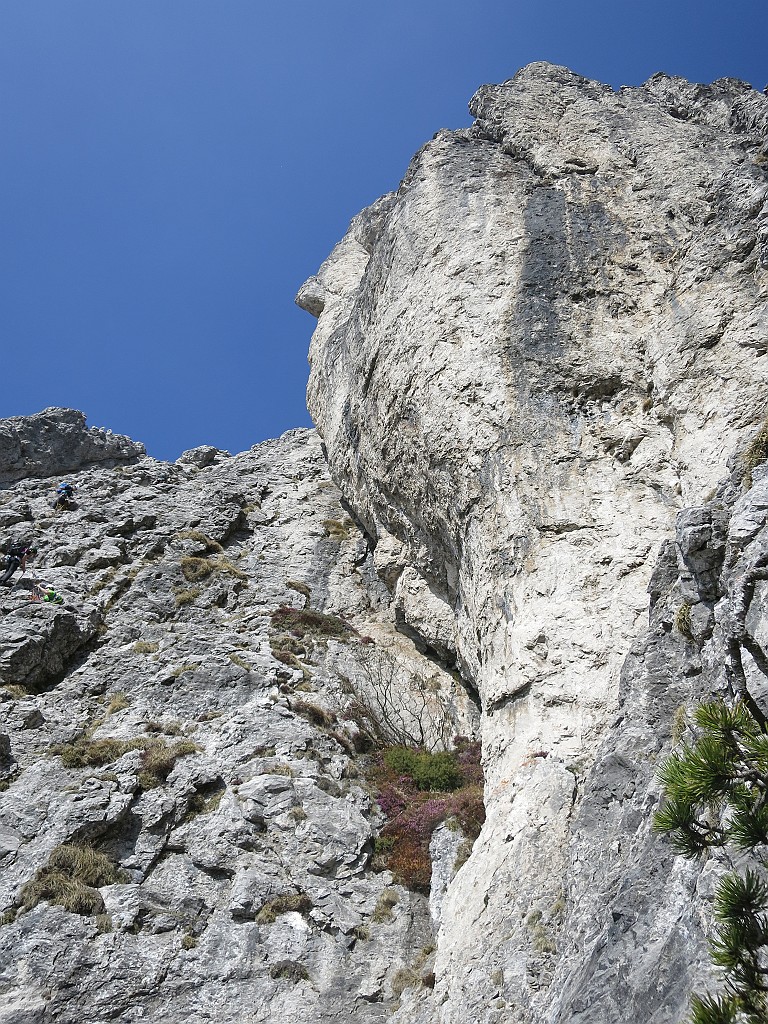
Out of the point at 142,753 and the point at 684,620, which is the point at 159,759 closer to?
the point at 142,753

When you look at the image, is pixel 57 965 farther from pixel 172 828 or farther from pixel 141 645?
pixel 141 645

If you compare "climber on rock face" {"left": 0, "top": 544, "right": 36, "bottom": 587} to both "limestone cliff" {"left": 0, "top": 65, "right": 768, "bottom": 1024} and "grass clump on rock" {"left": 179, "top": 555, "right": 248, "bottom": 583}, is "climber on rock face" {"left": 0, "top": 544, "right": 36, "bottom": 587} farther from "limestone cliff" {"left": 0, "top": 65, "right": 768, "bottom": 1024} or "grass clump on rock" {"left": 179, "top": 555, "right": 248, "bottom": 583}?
"grass clump on rock" {"left": 179, "top": 555, "right": 248, "bottom": 583}

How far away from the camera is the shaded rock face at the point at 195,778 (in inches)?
514

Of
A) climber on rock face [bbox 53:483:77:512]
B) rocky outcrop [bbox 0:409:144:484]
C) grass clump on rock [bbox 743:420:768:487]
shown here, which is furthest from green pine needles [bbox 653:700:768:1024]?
rocky outcrop [bbox 0:409:144:484]

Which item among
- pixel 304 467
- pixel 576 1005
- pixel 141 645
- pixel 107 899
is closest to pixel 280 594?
pixel 141 645

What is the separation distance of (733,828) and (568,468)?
12909 mm

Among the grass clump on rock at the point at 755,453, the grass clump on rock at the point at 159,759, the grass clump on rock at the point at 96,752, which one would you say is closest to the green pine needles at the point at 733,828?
the grass clump on rock at the point at 755,453

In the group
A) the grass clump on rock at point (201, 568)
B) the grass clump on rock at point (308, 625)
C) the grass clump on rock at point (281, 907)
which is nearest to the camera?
the grass clump on rock at point (281, 907)

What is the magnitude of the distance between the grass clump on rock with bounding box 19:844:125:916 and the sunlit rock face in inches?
260

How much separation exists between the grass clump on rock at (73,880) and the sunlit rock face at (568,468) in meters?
6.59

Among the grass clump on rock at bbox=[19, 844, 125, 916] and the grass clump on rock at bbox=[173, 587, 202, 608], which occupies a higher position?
the grass clump on rock at bbox=[173, 587, 202, 608]

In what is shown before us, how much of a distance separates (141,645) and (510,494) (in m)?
13.4

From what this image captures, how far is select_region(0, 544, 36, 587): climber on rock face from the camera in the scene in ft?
87.0

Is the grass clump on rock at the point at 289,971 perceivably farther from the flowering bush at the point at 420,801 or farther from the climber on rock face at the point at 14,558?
the climber on rock face at the point at 14,558
